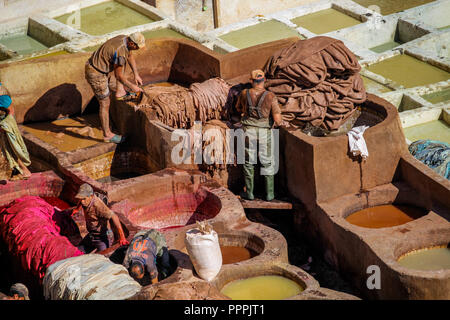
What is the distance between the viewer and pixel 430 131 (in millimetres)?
14336

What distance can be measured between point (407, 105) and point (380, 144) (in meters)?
3.89

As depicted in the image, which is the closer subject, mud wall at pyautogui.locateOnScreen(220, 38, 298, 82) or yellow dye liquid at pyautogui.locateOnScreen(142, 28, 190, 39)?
mud wall at pyautogui.locateOnScreen(220, 38, 298, 82)

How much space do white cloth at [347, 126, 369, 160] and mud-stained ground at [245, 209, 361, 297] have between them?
1.41 meters

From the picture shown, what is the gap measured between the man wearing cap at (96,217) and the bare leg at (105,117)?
89.3 inches

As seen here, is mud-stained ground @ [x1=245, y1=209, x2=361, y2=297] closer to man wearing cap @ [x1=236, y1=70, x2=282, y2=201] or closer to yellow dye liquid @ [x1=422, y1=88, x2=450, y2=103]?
man wearing cap @ [x1=236, y1=70, x2=282, y2=201]

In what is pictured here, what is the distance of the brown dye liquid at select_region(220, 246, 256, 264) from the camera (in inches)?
428

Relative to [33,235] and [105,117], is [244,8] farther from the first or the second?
[33,235]

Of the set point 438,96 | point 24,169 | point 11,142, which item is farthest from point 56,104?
point 438,96

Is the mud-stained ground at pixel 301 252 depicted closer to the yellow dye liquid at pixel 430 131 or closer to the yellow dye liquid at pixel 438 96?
the yellow dye liquid at pixel 430 131

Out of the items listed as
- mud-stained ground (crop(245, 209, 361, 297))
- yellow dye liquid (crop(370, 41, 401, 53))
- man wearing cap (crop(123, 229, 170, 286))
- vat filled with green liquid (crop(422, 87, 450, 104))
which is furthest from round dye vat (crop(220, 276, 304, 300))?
yellow dye liquid (crop(370, 41, 401, 53))

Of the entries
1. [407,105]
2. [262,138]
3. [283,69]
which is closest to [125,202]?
[262,138]

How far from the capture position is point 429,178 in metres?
11.3

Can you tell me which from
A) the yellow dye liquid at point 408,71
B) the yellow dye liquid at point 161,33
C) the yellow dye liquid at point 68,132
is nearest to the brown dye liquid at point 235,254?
the yellow dye liquid at point 68,132

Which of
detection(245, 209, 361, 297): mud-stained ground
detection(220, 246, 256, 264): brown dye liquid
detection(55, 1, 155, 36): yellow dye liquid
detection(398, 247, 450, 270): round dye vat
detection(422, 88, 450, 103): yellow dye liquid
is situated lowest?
detection(245, 209, 361, 297): mud-stained ground
